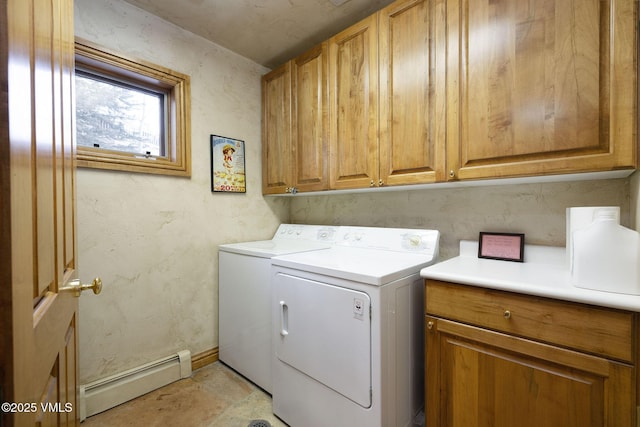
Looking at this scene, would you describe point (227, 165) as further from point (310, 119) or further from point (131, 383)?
point (131, 383)

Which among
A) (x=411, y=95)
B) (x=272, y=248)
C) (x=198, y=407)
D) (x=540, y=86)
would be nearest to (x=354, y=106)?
(x=411, y=95)

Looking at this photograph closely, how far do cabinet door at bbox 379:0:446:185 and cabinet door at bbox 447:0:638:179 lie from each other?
2.7 inches

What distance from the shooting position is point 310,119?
80.2 inches

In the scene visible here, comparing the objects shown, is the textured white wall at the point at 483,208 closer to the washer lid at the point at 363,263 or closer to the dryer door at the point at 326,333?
the washer lid at the point at 363,263

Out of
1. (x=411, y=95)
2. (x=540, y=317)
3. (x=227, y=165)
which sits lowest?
(x=540, y=317)

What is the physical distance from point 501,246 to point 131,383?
2.44 m

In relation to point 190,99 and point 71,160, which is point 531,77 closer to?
point 71,160

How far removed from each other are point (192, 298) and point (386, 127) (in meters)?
1.87

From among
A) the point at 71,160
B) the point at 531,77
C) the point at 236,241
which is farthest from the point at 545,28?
the point at 236,241

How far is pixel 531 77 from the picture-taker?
45.6 inches

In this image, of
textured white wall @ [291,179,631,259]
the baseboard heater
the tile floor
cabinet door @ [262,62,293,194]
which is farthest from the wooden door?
textured white wall @ [291,179,631,259]

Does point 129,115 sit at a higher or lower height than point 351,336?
higher

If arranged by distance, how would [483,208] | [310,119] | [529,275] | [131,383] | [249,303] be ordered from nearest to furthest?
[529,275] < [483,208] < [131,383] < [249,303] < [310,119]

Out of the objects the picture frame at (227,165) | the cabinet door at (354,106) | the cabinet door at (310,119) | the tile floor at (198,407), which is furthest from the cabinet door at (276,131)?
the tile floor at (198,407)
